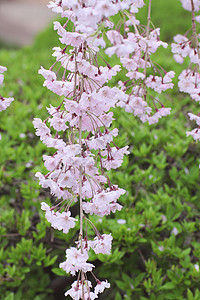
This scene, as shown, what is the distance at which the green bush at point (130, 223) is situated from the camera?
6.77 feet

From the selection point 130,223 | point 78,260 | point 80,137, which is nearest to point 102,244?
point 78,260

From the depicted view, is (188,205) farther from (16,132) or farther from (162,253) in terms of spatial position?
(16,132)

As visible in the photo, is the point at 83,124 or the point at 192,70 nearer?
the point at 83,124

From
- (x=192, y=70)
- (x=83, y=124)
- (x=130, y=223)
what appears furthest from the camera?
(x=130, y=223)

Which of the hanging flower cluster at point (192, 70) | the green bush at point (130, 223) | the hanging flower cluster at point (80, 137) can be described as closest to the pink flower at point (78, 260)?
the hanging flower cluster at point (80, 137)

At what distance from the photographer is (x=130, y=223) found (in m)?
2.10

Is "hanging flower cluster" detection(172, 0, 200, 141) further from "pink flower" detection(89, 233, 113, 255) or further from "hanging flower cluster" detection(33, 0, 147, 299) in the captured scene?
"pink flower" detection(89, 233, 113, 255)

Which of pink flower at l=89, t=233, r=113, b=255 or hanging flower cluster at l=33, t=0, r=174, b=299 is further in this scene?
pink flower at l=89, t=233, r=113, b=255

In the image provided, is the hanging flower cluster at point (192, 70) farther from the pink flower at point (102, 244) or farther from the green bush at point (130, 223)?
the green bush at point (130, 223)

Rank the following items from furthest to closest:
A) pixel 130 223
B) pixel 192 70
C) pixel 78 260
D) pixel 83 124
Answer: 1. pixel 130 223
2. pixel 192 70
3. pixel 83 124
4. pixel 78 260

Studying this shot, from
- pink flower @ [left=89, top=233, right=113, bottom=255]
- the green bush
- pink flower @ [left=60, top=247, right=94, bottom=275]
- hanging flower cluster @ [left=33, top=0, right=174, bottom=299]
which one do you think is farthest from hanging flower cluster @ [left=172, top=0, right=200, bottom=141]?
the green bush

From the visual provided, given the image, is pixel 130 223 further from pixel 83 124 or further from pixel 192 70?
pixel 83 124

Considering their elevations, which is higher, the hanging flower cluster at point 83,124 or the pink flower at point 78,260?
the hanging flower cluster at point 83,124

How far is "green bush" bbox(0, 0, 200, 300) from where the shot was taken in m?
2.06
